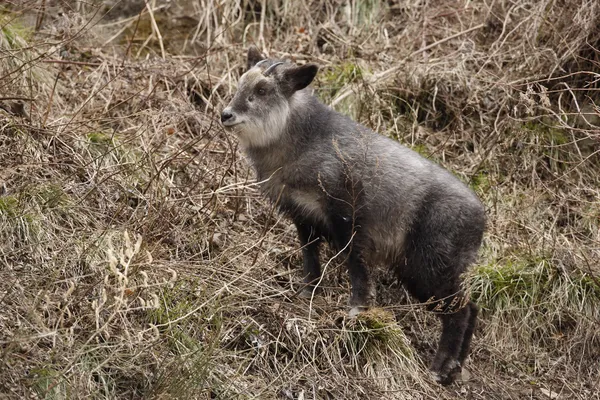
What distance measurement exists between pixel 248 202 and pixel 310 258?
0.99 metres

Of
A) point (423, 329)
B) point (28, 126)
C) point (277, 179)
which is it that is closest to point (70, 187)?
point (28, 126)

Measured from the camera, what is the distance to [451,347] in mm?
5992

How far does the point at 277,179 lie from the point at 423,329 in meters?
1.60

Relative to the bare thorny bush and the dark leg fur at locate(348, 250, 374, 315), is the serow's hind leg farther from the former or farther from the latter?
the dark leg fur at locate(348, 250, 374, 315)

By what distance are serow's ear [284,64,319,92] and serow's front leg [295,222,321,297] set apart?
0.96 meters

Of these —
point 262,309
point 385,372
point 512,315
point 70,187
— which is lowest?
point 512,315

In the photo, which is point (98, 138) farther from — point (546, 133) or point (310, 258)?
point (546, 133)

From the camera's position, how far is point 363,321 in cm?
564

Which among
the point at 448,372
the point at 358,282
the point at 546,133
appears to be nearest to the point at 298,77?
the point at 358,282

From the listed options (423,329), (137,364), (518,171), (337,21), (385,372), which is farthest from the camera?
(337,21)

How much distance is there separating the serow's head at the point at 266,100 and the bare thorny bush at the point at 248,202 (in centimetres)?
46

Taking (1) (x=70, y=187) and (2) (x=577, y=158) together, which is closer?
(1) (x=70, y=187)

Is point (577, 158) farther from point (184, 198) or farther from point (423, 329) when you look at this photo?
point (184, 198)

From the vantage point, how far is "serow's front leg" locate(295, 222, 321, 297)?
6078mm
